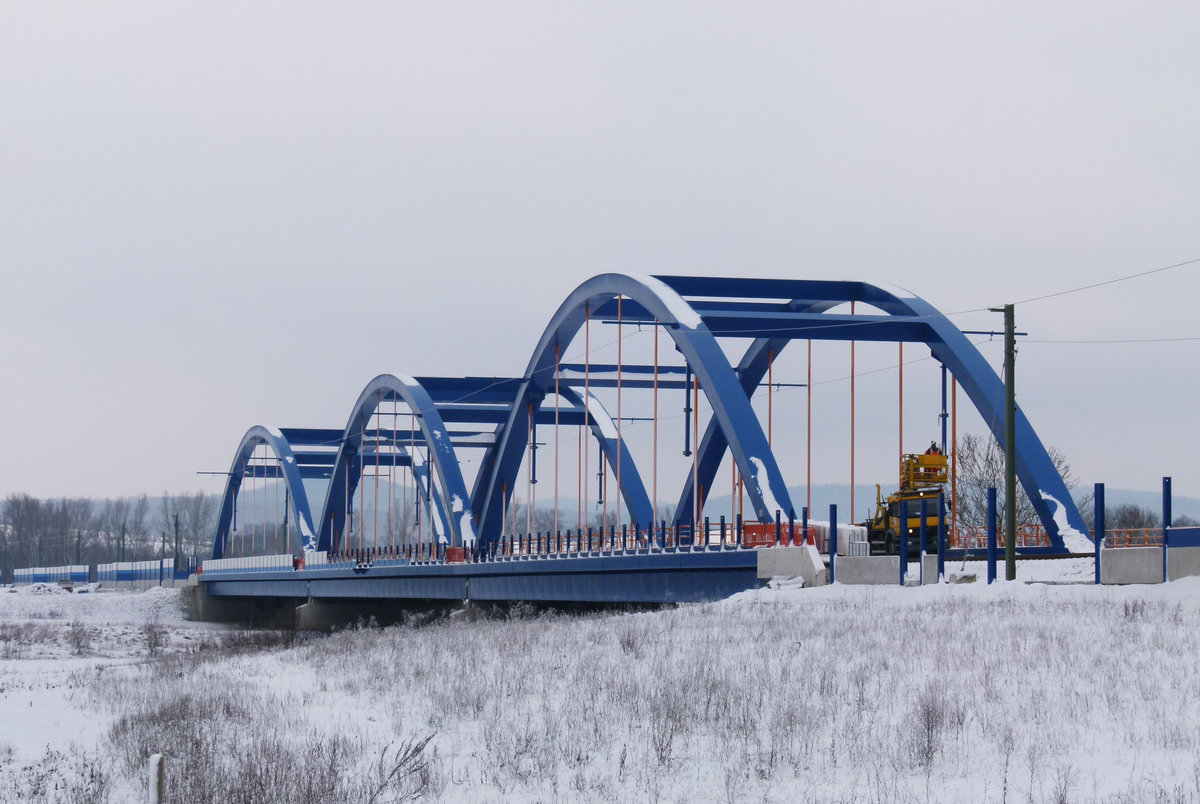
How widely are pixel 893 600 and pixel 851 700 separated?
12.3 metres

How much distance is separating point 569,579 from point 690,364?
7.80m

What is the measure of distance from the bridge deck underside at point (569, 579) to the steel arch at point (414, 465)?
2908 millimetres

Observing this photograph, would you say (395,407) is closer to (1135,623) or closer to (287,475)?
(287,475)

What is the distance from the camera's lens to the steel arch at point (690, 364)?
35.8 metres

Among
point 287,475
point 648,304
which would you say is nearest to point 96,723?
point 648,304


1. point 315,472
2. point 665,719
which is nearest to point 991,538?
point 665,719

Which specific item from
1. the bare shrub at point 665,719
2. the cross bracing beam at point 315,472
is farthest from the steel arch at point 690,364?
the cross bracing beam at point 315,472

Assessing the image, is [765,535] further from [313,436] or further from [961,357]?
[313,436]

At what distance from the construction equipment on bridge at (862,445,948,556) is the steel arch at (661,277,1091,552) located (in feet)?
6.50

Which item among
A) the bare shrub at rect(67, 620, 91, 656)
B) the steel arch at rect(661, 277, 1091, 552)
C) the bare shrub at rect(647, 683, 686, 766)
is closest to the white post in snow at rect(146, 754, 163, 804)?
the bare shrub at rect(647, 683, 686, 766)

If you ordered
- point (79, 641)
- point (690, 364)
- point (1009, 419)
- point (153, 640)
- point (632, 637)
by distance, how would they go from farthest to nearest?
point (153, 640) < point (79, 641) < point (690, 364) < point (1009, 419) < point (632, 637)

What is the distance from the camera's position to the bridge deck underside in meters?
34.7

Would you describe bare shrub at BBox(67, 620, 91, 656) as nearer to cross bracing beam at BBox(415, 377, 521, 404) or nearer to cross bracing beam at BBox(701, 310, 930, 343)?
cross bracing beam at BBox(415, 377, 521, 404)

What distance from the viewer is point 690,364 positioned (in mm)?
39531
